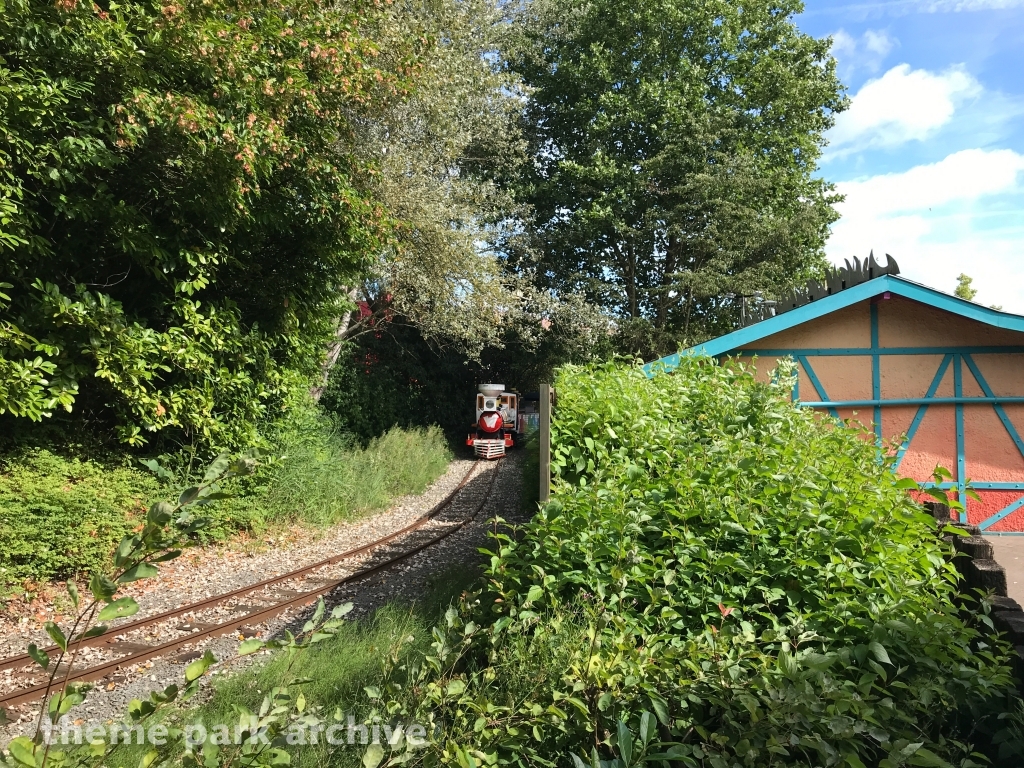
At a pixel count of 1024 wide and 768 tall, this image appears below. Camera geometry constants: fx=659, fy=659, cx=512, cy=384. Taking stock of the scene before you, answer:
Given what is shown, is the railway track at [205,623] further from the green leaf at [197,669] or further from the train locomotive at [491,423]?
the train locomotive at [491,423]

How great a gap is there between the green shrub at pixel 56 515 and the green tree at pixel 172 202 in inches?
27.3

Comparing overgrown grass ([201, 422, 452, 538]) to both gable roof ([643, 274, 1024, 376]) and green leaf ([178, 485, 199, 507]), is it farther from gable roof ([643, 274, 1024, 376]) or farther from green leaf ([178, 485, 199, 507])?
green leaf ([178, 485, 199, 507])

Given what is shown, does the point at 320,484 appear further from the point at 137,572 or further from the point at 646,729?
the point at 137,572

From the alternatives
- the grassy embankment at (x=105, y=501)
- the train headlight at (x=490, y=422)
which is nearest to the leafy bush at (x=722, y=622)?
the grassy embankment at (x=105, y=501)

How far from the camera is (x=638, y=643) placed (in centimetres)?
316

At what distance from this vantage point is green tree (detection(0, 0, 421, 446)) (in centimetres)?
642

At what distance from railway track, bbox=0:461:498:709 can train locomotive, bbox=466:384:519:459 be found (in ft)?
38.9

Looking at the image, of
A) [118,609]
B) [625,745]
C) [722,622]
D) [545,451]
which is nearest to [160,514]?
[118,609]

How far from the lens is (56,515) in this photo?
7125 millimetres

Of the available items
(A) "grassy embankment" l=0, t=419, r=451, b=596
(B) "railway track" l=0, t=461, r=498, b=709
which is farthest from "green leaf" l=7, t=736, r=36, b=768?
(A) "grassy embankment" l=0, t=419, r=451, b=596

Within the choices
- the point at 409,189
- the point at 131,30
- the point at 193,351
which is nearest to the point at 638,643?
the point at 193,351

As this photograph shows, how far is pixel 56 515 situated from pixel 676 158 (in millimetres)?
18035

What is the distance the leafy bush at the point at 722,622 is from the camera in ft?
7.13

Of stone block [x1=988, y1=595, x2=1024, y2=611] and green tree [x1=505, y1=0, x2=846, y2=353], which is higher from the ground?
green tree [x1=505, y1=0, x2=846, y2=353]
